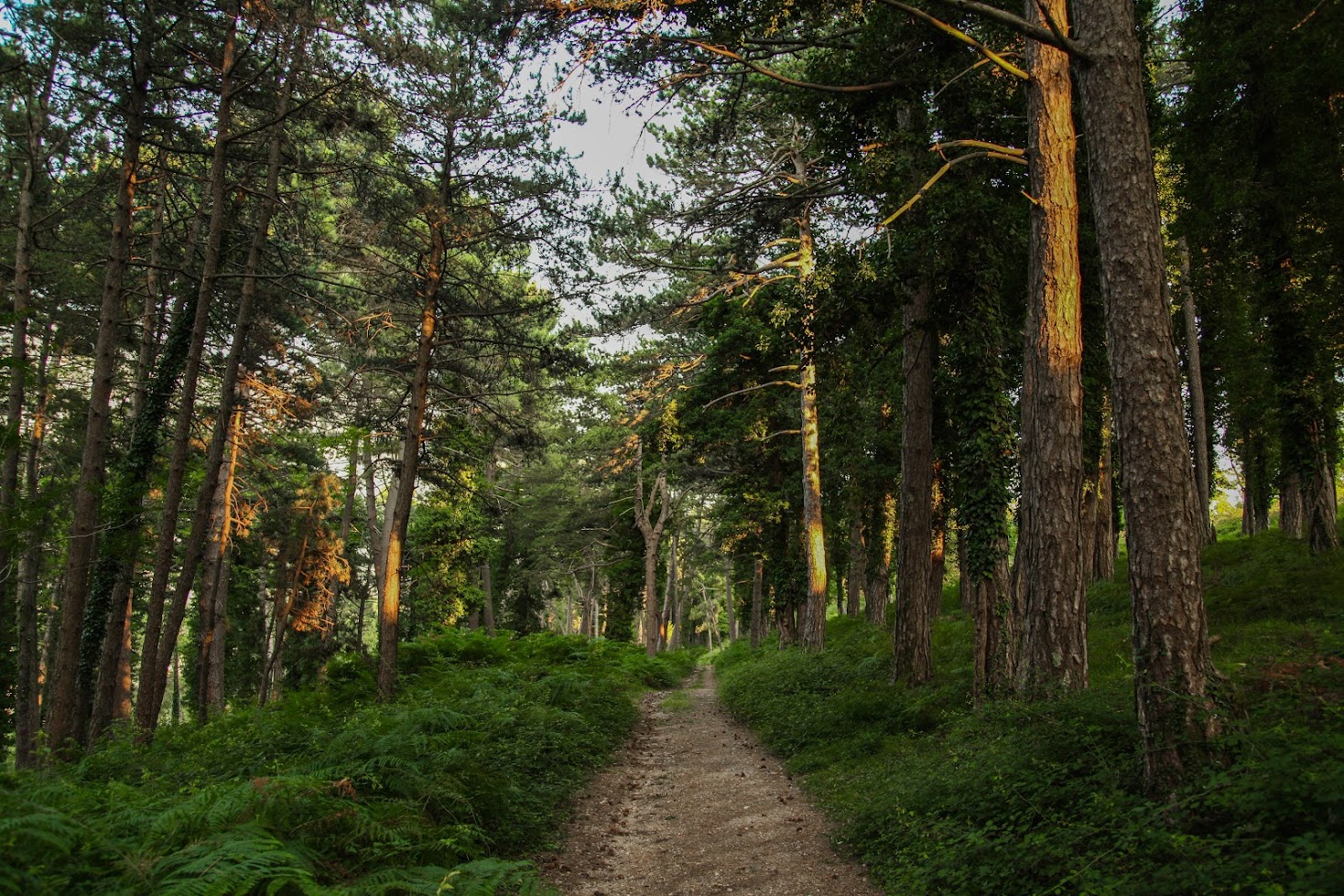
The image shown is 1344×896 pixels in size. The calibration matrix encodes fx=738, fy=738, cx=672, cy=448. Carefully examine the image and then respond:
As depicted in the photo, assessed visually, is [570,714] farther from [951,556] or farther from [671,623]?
[671,623]

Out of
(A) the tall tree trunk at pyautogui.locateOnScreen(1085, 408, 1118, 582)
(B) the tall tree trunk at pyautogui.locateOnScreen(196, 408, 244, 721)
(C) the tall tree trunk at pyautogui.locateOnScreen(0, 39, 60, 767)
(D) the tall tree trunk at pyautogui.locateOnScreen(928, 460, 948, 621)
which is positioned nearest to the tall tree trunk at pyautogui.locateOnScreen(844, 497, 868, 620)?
(D) the tall tree trunk at pyautogui.locateOnScreen(928, 460, 948, 621)

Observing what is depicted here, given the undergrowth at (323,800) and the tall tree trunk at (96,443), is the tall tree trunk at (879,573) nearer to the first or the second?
the undergrowth at (323,800)

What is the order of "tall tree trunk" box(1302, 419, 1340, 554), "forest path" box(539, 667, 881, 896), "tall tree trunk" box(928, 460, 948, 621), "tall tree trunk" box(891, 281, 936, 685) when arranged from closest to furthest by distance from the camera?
"forest path" box(539, 667, 881, 896) → "tall tree trunk" box(891, 281, 936, 685) → "tall tree trunk" box(1302, 419, 1340, 554) → "tall tree trunk" box(928, 460, 948, 621)

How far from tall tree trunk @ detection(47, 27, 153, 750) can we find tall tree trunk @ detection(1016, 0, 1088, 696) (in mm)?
12001

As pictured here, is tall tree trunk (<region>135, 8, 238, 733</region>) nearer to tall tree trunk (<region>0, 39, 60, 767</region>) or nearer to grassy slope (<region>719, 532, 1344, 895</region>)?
tall tree trunk (<region>0, 39, 60, 767</region>)

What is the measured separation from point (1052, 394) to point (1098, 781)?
396cm

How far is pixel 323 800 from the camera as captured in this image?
4746mm

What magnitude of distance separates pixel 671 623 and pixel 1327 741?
53.0m

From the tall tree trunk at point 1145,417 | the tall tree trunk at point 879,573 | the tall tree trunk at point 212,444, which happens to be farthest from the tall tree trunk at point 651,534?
the tall tree trunk at point 1145,417

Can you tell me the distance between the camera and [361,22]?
10.4 metres

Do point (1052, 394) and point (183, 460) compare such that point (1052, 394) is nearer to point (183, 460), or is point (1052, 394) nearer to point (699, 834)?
point (699, 834)

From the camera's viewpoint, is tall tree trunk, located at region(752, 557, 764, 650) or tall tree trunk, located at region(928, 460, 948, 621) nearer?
tall tree trunk, located at region(928, 460, 948, 621)

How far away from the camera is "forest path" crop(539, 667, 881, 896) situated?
5.57 m

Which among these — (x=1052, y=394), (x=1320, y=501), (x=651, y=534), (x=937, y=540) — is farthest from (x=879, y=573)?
(x=1052, y=394)
